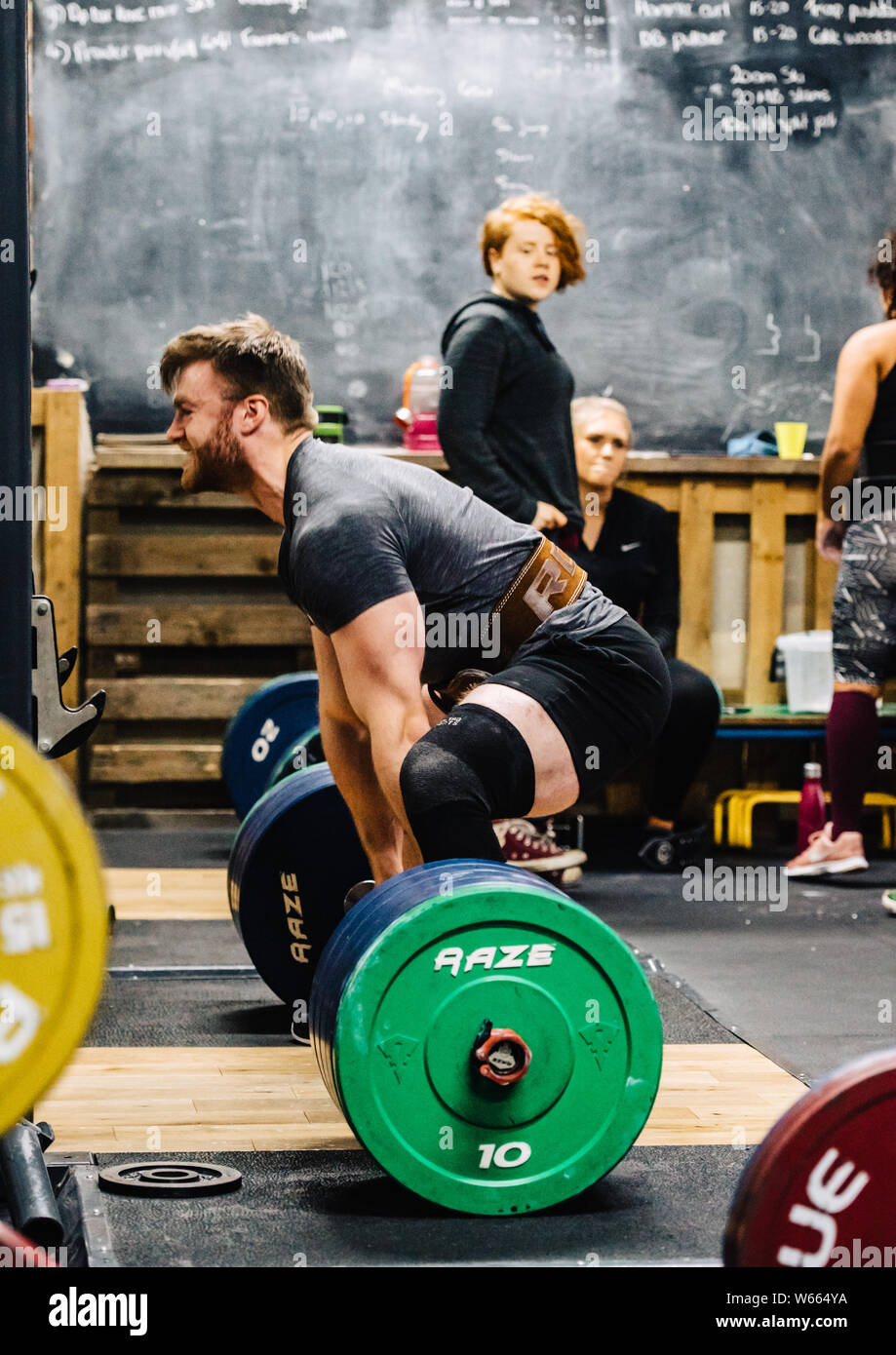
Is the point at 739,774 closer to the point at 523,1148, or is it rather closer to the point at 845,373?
the point at 845,373

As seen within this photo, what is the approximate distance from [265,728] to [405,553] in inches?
84.8

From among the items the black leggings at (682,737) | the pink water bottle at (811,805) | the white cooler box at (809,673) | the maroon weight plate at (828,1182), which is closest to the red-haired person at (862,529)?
the pink water bottle at (811,805)

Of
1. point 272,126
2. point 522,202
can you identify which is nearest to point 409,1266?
point 522,202

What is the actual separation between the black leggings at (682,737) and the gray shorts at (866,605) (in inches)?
22.1

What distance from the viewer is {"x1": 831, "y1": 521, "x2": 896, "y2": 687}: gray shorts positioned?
13.2ft

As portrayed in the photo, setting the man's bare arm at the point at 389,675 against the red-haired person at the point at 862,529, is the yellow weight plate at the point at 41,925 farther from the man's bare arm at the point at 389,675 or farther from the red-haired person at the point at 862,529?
the red-haired person at the point at 862,529

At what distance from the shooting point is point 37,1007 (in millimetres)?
1288

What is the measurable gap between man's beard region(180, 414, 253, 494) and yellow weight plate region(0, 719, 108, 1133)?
119cm

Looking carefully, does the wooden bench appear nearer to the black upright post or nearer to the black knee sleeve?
the black knee sleeve

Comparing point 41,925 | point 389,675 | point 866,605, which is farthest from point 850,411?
point 41,925

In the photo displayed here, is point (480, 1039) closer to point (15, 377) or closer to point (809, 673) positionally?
point (15, 377)

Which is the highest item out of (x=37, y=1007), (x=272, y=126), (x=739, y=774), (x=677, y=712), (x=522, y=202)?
(x=272, y=126)

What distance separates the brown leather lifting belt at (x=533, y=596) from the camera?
2.36 meters
